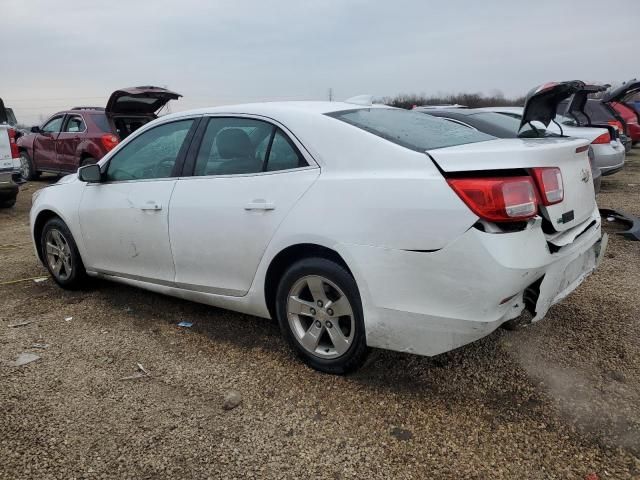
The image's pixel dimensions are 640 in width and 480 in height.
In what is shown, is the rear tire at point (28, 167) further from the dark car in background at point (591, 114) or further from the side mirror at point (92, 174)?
the dark car in background at point (591, 114)

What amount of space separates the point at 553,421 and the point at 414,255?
104 centimetres

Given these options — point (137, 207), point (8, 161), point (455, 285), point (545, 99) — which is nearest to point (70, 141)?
point (8, 161)

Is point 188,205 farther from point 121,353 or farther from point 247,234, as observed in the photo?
point 121,353

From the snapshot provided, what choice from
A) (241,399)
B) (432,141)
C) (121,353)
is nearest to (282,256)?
(241,399)

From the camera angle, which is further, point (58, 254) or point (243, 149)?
point (58, 254)

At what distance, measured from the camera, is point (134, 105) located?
9.17 metres

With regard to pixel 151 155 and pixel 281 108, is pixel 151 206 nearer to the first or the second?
pixel 151 155

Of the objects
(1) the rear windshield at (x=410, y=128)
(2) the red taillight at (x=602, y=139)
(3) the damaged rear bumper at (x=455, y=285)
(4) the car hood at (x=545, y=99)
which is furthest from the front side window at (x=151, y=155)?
(2) the red taillight at (x=602, y=139)

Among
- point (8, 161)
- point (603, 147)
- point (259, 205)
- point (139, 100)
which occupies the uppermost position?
point (139, 100)

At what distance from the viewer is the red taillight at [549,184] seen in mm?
2498

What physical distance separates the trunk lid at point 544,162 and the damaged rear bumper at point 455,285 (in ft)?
0.58

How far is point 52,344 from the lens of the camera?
143 inches

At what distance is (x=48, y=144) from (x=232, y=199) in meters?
9.83

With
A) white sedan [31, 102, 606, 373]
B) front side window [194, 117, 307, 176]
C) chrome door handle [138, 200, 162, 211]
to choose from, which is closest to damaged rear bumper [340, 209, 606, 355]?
white sedan [31, 102, 606, 373]
